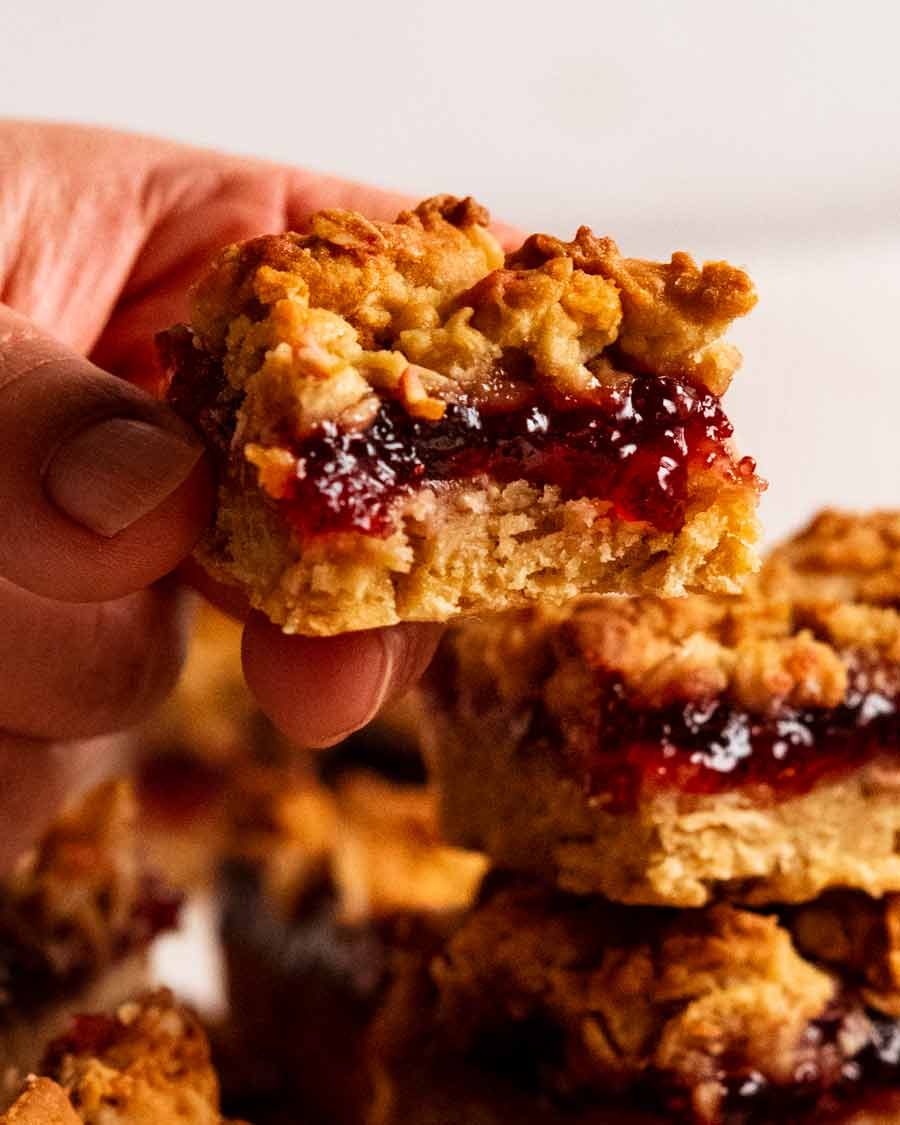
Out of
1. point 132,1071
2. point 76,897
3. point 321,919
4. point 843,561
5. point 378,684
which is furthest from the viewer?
point 321,919

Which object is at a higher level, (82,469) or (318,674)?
(82,469)

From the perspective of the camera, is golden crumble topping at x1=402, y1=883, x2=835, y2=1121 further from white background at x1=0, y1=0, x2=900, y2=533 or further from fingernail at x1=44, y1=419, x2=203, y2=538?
white background at x1=0, y1=0, x2=900, y2=533

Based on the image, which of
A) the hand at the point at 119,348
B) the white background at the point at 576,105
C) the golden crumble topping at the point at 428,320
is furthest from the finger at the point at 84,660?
the white background at the point at 576,105

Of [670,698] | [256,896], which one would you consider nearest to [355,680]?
[670,698]

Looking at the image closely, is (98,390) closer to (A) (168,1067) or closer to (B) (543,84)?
(A) (168,1067)

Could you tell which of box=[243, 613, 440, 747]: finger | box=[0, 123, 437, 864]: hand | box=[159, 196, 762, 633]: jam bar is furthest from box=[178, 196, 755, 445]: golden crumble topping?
box=[243, 613, 440, 747]: finger

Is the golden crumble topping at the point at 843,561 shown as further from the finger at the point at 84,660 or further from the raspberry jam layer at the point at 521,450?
the finger at the point at 84,660

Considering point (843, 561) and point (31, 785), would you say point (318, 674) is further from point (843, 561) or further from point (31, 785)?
point (843, 561)

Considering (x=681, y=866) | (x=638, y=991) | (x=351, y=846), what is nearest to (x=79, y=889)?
(x=351, y=846)
